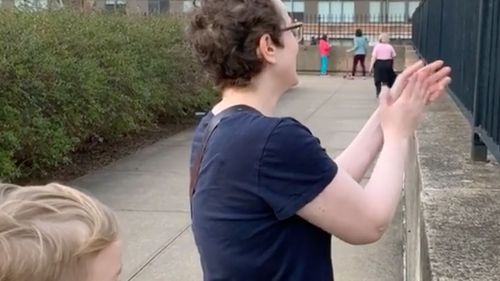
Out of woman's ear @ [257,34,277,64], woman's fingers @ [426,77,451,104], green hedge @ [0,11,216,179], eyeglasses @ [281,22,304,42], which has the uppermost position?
eyeglasses @ [281,22,304,42]

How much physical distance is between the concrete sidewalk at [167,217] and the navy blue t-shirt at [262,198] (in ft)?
8.52

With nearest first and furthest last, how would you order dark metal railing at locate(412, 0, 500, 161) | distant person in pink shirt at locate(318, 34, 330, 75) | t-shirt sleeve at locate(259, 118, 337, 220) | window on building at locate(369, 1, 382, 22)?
t-shirt sleeve at locate(259, 118, 337, 220), dark metal railing at locate(412, 0, 500, 161), distant person in pink shirt at locate(318, 34, 330, 75), window on building at locate(369, 1, 382, 22)

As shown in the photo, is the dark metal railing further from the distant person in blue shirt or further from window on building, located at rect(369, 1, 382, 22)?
window on building, located at rect(369, 1, 382, 22)

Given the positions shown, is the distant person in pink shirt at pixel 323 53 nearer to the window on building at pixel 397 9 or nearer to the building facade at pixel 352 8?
the building facade at pixel 352 8

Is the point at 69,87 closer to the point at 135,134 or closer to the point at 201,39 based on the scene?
the point at 135,134

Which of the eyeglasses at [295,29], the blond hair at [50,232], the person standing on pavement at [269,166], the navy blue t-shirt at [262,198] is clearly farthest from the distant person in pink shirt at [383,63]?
the blond hair at [50,232]

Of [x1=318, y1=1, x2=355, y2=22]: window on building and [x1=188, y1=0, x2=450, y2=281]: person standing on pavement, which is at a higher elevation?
[x1=188, y1=0, x2=450, y2=281]: person standing on pavement

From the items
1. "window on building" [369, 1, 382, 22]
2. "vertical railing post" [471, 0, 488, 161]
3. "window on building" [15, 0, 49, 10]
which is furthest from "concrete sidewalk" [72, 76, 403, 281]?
"window on building" [369, 1, 382, 22]

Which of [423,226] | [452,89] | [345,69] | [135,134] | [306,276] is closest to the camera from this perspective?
[306,276]

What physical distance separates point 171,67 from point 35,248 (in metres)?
12.5

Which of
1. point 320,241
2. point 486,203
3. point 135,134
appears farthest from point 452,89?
point 135,134

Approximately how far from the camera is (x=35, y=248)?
1252mm

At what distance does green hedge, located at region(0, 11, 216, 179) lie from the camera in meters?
7.98

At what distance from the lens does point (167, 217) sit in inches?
295
